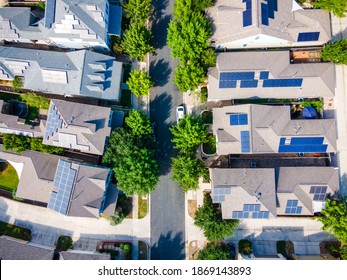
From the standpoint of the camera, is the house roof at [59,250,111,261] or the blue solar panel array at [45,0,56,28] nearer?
the blue solar panel array at [45,0,56,28]

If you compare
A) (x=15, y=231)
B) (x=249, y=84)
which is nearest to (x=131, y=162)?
(x=249, y=84)

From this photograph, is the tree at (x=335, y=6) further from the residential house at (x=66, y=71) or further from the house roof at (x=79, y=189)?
the house roof at (x=79, y=189)

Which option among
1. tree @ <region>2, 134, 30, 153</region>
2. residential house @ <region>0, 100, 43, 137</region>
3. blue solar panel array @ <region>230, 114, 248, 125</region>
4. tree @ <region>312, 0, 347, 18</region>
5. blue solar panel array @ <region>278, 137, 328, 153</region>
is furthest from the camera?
residential house @ <region>0, 100, 43, 137</region>

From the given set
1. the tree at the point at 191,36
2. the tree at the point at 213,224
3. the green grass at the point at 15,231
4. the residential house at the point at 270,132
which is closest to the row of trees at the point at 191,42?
the tree at the point at 191,36

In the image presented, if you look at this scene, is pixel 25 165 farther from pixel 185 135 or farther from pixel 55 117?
pixel 185 135

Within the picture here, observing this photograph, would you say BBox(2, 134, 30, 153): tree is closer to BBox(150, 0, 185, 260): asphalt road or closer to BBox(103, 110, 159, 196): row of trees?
BBox(103, 110, 159, 196): row of trees

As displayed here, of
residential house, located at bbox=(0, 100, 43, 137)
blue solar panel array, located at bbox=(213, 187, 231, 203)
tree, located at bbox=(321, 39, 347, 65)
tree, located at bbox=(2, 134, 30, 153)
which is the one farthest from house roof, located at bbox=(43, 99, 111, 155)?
tree, located at bbox=(321, 39, 347, 65)

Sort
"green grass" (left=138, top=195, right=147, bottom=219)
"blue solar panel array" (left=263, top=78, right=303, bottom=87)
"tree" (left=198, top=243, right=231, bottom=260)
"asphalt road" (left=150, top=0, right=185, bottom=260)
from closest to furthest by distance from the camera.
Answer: "tree" (left=198, top=243, right=231, bottom=260) → "blue solar panel array" (left=263, top=78, right=303, bottom=87) → "asphalt road" (left=150, top=0, right=185, bottom=260) → "green grass" (left=138, top=195, right=147, bottom=219)
